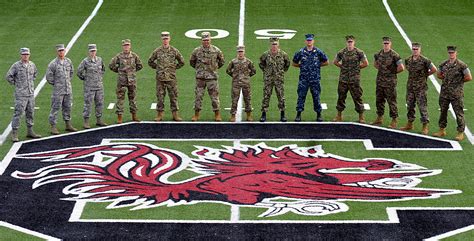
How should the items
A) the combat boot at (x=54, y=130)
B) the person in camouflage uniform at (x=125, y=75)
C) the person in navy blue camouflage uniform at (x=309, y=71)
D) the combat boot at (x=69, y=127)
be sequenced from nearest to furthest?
the combat boot at (x=54, y=130), the combat boot at (x=69, y=127), the person in camouflage uniform at (x=125, y=75), the person in navy blue camouflage uniform at (x=309, y=71)

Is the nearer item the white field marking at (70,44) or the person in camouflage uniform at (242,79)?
the white field marking at (70,44)

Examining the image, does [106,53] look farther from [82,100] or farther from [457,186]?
[457,186]

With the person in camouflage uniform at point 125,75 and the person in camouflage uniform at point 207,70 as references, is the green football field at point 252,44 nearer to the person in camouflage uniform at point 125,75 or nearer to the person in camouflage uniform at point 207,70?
the person in camouflage uniform at point 207,70

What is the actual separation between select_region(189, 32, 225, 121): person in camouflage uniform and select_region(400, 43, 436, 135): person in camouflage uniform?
4.13 metres

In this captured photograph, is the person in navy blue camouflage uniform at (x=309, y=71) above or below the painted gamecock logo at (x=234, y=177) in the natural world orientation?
above

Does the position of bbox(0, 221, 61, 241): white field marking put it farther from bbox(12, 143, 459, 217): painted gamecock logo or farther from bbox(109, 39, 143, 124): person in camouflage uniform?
bbox(109, 39, 143, 124): person in camouflage uniform

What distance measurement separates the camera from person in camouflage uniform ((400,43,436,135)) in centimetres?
2400

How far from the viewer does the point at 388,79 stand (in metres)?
24.6

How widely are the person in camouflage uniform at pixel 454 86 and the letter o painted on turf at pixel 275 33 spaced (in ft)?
35.5

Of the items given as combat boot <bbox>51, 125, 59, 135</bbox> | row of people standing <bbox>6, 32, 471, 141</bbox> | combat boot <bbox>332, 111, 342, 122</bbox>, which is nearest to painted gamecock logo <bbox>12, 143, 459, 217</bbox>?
combat boot <bbox>51, 125, 59, 135</bbox>

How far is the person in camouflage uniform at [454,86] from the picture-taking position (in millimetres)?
23375

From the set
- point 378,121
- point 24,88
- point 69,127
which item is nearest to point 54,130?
point 69,127

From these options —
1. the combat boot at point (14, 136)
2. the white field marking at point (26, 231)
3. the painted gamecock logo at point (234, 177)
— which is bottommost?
the white field marking at point (26, 231)

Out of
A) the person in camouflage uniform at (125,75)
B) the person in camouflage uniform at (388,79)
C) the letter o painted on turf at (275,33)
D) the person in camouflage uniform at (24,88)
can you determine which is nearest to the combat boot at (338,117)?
the person in camouflage uniform at (388,79)
